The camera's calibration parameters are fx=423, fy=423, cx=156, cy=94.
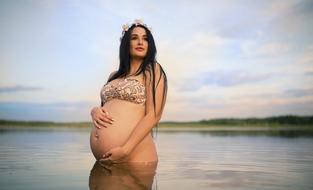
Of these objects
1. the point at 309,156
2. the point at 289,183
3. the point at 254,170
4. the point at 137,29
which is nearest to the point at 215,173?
the point at 254,170

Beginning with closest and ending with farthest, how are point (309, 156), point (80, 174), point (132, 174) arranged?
point (132, 174), point (80, 174), point (309, 156)

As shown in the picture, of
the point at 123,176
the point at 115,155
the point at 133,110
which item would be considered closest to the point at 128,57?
the point at 133,110

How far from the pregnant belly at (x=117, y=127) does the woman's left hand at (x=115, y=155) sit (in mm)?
51

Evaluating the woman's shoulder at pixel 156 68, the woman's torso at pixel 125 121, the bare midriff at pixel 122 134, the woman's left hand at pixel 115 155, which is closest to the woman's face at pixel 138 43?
the woman's shoulder at pixel 156 68

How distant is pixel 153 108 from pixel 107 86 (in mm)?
491

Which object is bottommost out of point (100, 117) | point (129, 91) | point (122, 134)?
point (122, 134)

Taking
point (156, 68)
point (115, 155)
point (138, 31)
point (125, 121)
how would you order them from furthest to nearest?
point (138, 31), point (156, 68), point (125, 121), point (115, 155)

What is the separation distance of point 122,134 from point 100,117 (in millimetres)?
261

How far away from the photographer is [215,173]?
3.06m

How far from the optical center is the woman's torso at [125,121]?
327cm

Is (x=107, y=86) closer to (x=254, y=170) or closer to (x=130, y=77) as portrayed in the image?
(x=130, y=77)

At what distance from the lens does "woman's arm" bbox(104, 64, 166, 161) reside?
318cm

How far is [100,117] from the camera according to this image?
339cm

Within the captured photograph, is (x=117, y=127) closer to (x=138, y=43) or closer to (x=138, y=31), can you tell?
(x=138, y=43)
